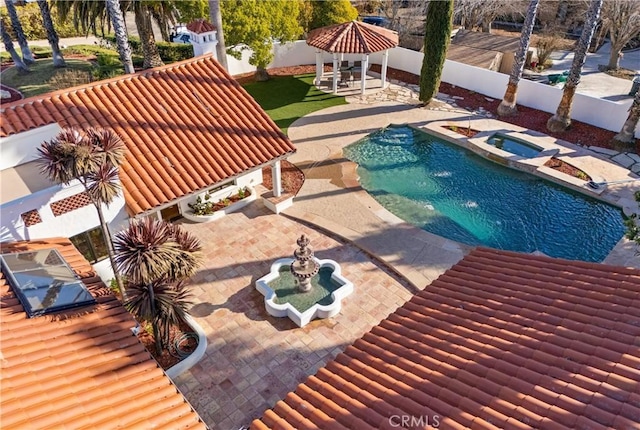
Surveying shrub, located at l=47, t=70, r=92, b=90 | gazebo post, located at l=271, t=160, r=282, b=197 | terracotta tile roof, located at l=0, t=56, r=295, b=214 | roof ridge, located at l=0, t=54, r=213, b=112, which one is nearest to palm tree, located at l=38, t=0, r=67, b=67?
shrub, located at l=47, t=70, r=92, b=90

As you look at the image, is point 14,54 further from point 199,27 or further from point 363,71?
point 363,71

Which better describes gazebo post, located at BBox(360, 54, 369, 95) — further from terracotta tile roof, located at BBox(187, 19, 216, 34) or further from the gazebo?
terracotta tile roof, located at BBox(187, 19, 216, 34)

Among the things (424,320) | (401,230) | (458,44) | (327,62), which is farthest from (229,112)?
(458,44)

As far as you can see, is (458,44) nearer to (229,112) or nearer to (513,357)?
(229,112)

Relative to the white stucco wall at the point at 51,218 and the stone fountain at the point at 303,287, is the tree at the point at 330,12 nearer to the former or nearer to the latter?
the stone fountain at the point at 303,287

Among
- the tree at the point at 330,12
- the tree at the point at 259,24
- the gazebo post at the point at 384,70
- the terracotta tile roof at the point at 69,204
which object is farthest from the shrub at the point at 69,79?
the gazebo post at the point at 384,70

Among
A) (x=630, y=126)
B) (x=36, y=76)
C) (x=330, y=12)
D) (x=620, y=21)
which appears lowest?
(x=36, y=76)

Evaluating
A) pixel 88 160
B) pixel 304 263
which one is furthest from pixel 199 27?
pixel 304 263
